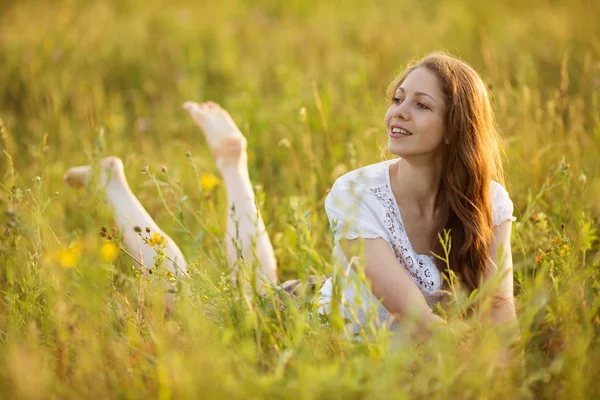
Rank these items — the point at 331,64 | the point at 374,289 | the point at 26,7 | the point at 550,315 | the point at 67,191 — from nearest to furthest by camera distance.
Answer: the point at 550,315
the point at 374,289
the point at 67,191
the point at 331,64
the point at 26,7

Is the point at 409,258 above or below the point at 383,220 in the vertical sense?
below

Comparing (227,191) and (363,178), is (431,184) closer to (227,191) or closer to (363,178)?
(363,178)

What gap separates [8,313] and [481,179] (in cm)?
171

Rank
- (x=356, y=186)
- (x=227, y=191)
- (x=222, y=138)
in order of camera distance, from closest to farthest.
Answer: (x=356, y=186) → (x=227, y=191) → (x=222, y=138)

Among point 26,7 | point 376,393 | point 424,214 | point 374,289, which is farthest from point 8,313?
point 26,7

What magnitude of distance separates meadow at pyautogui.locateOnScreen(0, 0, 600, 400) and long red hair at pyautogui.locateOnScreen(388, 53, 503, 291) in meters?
0.17

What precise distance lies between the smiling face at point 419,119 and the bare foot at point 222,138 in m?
0.94

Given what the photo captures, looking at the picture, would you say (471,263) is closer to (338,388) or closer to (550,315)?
(550,315)

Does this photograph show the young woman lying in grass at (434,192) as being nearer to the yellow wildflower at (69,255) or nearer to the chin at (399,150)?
the chin at (399,150)

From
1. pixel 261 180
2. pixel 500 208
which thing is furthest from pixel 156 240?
pixel 261 180

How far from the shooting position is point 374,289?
189 cm

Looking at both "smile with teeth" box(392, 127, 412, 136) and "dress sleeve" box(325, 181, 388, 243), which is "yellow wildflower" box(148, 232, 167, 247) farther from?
"smile with teeth" box(392, 127, 412, 136)

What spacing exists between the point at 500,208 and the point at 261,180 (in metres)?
1.61

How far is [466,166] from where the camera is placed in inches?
82.7
